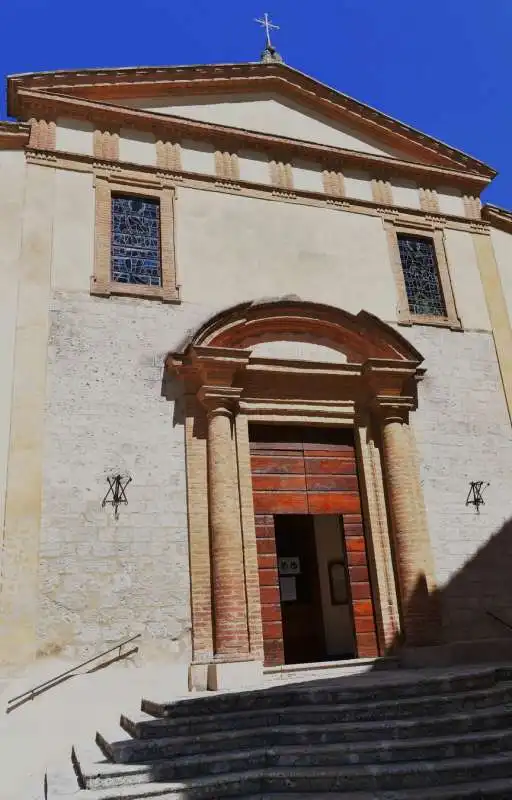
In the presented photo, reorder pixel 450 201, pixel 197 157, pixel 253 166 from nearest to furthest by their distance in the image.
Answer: pixel 197 157 → pixel 253 166 → pixel 450 201

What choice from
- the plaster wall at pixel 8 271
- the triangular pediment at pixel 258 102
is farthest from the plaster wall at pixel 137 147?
the plaster wall at pixel 8 271

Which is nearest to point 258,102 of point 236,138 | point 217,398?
point 236,138

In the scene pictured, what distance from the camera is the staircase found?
507cm

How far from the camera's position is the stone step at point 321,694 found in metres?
6.29

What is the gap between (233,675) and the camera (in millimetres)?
7895

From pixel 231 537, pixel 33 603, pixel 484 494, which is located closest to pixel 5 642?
pixel 33 603

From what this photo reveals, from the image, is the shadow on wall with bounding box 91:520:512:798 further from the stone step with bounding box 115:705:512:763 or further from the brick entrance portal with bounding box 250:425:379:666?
Result: the stone step with bounding box 115:705:512:763

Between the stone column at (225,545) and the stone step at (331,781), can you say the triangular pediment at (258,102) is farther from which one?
the stone step at (331,781)

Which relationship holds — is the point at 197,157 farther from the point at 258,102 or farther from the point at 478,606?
the point at 478,606

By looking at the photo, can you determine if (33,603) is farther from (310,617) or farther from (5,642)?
(310,617)

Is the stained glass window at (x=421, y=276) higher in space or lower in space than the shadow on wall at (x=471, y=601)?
higher

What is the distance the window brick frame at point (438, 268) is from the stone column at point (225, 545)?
3.87 metres

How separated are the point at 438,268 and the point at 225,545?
649 cm

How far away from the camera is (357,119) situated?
12.5 m
